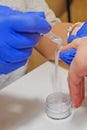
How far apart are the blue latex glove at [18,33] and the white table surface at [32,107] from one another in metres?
0.16

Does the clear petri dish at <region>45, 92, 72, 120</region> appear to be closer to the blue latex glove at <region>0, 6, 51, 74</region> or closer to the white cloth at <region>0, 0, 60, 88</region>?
the blue latex glove at <region>0, 6, 51, 74</region>

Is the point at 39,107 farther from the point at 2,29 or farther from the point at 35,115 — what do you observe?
the point at 2,29

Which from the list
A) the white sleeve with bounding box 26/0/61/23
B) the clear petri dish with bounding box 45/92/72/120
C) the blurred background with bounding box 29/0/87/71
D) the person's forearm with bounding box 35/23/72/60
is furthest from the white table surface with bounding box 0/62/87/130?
the blurred background with bounding box 29/0/87/71

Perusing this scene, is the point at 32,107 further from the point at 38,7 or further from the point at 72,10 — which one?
the point at 72,10

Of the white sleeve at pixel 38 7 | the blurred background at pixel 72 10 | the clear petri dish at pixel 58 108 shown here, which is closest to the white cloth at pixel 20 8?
the white sleeve at pixel 38 7

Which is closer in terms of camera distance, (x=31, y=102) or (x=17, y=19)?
(x=17, y=19)

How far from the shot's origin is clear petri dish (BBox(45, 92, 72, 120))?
0.62 meters

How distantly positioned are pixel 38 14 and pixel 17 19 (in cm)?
5

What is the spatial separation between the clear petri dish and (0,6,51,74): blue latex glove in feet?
0.51

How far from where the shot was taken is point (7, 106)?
2.19 ft

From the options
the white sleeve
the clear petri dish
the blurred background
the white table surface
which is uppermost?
the white sleeve

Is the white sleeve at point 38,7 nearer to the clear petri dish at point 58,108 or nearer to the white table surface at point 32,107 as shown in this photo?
the white table surface at point 32,107

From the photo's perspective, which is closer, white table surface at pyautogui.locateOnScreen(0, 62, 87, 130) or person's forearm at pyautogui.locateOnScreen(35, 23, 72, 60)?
white table surface at pyautogui.locateOnScreen(0, 62, 87, 130)

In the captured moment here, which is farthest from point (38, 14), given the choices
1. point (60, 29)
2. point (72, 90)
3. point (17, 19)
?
point (60, 29)
